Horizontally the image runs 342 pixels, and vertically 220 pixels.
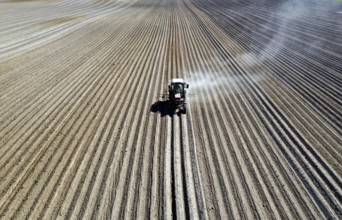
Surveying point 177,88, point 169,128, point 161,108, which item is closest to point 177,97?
point 177,88

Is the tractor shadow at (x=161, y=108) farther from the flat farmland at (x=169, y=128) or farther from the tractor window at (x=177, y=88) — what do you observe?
the tractor window at (x=177, y=88)

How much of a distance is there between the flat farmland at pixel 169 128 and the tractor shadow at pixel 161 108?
0.18 ft

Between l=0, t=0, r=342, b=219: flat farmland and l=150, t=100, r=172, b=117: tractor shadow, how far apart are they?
6 cm

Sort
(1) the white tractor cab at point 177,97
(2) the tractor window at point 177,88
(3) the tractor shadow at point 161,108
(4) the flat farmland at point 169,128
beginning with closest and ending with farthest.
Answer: (4) the flat farmland at point 169,128 < (1) the white tractor cab at point 177,97 < (3) the tractor shadow at point 161,108 < (2) the tractor window at point 177,88

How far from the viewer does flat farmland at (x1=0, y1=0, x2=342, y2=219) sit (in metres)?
10.9

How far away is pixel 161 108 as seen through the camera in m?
17.5

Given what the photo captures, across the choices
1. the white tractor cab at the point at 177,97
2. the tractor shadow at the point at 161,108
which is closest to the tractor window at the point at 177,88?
the white tractor cab at the point at 177,97

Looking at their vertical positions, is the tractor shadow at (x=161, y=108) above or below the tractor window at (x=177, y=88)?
below

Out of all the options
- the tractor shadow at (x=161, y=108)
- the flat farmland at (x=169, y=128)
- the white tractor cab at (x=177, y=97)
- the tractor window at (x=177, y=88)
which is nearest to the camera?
the flat farmland at (x=169, y=128)

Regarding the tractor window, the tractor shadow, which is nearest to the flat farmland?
the tractor shadow

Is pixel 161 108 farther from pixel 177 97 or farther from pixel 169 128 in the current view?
pixel 169 128

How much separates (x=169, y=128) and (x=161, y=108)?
2322 millimetres

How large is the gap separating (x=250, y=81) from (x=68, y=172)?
13.6 m

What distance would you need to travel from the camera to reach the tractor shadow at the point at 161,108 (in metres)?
16.9
